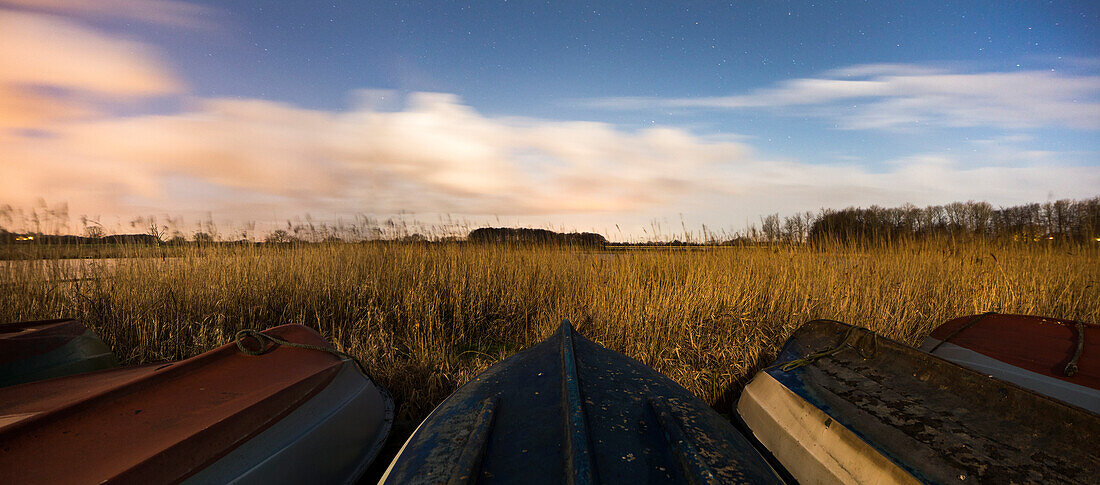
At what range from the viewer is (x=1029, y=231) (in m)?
8.52

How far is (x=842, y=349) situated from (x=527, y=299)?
14.6 ft

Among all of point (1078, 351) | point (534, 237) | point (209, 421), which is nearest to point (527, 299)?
point (534, 237)

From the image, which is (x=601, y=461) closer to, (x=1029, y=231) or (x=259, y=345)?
(x=259, y=345)

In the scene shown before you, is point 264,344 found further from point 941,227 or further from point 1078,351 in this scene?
point 941,227

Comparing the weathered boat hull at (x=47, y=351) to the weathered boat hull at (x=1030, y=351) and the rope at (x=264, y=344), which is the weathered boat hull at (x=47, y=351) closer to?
the rope at (x=264, y=344)

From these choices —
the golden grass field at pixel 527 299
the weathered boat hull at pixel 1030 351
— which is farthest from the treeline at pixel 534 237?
the weathered boat hull at pixel 1030 351

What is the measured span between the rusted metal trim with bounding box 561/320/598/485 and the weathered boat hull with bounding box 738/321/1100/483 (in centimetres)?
110

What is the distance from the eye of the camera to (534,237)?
952 cm

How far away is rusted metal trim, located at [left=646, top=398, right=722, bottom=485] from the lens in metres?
1.25

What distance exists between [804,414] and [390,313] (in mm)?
4706

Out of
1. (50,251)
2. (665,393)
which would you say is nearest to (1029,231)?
(665,393)

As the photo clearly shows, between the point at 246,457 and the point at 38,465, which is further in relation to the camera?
the point at 246,457

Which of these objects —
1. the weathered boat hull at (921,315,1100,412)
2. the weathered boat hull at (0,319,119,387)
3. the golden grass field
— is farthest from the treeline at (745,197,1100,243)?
the weathered boat hull at (0,319,119,387)

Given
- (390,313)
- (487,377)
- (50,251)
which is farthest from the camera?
(50,251)
